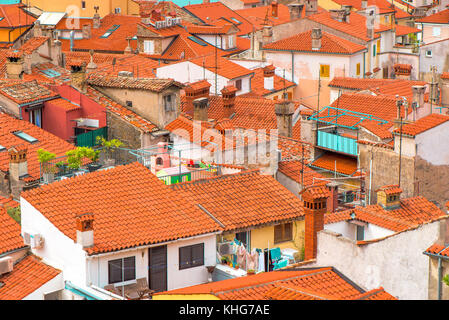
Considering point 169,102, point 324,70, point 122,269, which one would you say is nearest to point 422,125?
point 169,102

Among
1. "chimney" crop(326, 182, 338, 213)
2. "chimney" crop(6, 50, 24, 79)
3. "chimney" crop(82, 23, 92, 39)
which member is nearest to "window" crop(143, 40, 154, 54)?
"chimney" crop(82, 23, 92, 39)

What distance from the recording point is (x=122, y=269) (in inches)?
975

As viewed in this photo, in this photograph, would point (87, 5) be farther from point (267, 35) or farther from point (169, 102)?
point (169, 102)

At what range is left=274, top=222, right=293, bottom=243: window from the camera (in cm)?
2911

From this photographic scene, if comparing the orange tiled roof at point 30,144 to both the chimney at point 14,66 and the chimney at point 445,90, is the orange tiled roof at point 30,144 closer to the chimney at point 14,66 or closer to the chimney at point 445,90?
the chimney at point 14,66

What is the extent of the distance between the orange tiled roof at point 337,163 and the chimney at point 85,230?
15333 millimetres

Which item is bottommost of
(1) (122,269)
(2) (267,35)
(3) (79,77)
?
(2) (267,35)

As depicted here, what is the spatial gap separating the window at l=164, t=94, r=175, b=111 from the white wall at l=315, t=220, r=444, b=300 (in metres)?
18.1

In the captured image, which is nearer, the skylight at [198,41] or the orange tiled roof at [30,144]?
the orange tiled roof at [30,144]

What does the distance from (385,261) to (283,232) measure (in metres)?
6.05

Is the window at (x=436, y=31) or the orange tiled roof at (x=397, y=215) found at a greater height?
the orange tiled roof at (x=397, y=215)

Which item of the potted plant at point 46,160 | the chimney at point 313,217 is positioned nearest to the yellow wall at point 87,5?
the potted plant at point 46,160

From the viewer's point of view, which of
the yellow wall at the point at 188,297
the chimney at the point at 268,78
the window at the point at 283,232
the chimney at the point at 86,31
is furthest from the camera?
the chimney at the point at 86,31

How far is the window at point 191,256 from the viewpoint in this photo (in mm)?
25969
